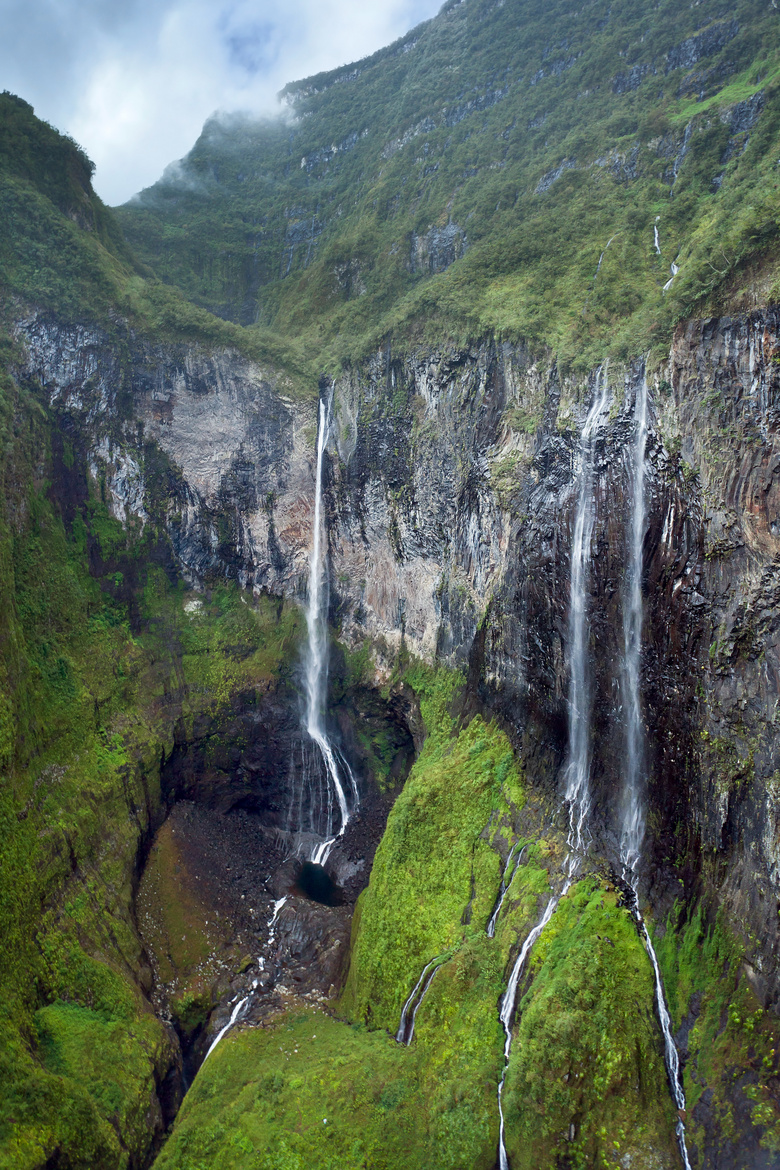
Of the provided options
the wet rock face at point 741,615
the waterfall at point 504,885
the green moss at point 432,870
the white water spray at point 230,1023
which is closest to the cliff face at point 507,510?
the wet rock face at point 741,615

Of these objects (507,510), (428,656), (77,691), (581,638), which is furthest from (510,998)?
(77,691)

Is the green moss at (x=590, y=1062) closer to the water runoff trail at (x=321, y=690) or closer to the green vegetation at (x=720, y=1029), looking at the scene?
the green vegetation at (x=720, y=1029)

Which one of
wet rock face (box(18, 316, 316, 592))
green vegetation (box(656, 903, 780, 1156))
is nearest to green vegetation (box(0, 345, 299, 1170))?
wet rock face (box(18, 316, 316, 592))

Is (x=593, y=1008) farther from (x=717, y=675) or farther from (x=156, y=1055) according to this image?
(x=156, y=1055)

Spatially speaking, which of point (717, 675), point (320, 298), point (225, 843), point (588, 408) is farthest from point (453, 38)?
point (225, 843)

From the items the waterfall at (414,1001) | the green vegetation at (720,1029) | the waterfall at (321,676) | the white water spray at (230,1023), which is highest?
the waterfall at (321,676)

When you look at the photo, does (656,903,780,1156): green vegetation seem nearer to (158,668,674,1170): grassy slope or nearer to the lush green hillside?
(158,668,674,1170): grassy slope
